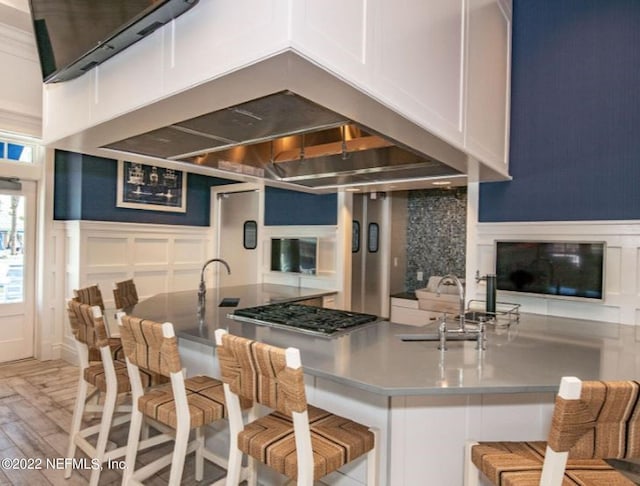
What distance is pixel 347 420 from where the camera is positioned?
5.21ft

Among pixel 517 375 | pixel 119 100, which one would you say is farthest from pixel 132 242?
pixel 517 375

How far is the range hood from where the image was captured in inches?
69.5

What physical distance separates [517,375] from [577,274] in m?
1.34

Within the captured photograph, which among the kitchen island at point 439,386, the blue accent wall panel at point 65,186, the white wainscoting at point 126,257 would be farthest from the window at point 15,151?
the kitchen island at point 439,386

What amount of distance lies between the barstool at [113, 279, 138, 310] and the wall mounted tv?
1642 mm

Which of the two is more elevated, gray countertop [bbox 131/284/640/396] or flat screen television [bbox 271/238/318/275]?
flat screen television [bbox 271/238/318/275]

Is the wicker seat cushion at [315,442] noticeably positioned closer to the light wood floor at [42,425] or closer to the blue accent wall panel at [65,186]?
the light wood floor at [42,425]

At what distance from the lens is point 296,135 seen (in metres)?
2.16

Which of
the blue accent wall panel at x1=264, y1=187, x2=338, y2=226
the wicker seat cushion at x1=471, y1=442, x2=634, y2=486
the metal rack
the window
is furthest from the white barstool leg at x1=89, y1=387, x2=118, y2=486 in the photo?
the window

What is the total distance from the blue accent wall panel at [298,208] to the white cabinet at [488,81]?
1.83 m

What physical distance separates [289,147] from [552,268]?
1.90m

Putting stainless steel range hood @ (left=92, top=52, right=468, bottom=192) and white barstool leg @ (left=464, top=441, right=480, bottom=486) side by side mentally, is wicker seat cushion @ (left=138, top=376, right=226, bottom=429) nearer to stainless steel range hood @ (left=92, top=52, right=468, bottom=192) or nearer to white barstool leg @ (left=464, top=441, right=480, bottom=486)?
white barstool leg @ (left=464, top=441, right=480, bottom=486)

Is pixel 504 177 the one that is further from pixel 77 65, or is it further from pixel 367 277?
pixel 77 65

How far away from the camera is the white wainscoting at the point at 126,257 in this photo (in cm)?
415
